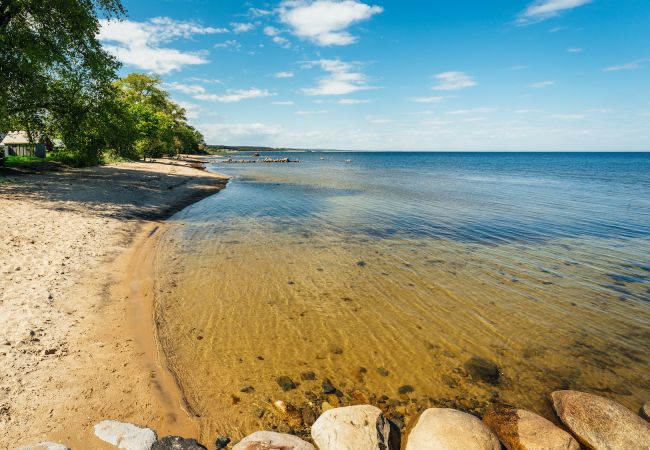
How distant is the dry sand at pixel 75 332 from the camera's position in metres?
5.11

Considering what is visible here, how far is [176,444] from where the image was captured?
4.76 metres

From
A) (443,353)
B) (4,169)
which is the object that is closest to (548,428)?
(443,353)

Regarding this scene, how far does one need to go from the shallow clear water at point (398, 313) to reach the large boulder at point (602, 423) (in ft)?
1.72

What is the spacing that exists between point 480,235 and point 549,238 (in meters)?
3.77

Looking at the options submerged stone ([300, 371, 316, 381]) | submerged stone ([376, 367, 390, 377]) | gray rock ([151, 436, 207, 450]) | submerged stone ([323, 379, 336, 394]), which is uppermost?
gray rock ([151, 436, 207, 450])

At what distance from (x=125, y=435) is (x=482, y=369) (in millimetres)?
6945

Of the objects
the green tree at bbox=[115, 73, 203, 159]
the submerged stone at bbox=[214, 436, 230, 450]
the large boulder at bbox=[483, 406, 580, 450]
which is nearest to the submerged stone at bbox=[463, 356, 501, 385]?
the large boulder at bbox=[483, 406, 580, 450]

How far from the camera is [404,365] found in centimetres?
729

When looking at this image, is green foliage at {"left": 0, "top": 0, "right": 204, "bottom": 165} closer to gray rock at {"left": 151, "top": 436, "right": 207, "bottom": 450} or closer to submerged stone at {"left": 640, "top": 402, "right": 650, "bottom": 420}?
gray rock at {"left": 151, "top": 436, "right": 207, "bottom": 450}

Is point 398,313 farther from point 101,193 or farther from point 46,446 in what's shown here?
point 101,193

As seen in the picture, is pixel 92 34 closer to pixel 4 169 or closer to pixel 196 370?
pixel 4 169

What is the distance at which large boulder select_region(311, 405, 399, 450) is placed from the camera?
188 inches

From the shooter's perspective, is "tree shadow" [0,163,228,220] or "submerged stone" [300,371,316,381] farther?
"tree shadow" [0,163,228,220]

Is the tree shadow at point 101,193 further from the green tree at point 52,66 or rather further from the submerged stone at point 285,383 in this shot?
the submerged stone at point 285,383
